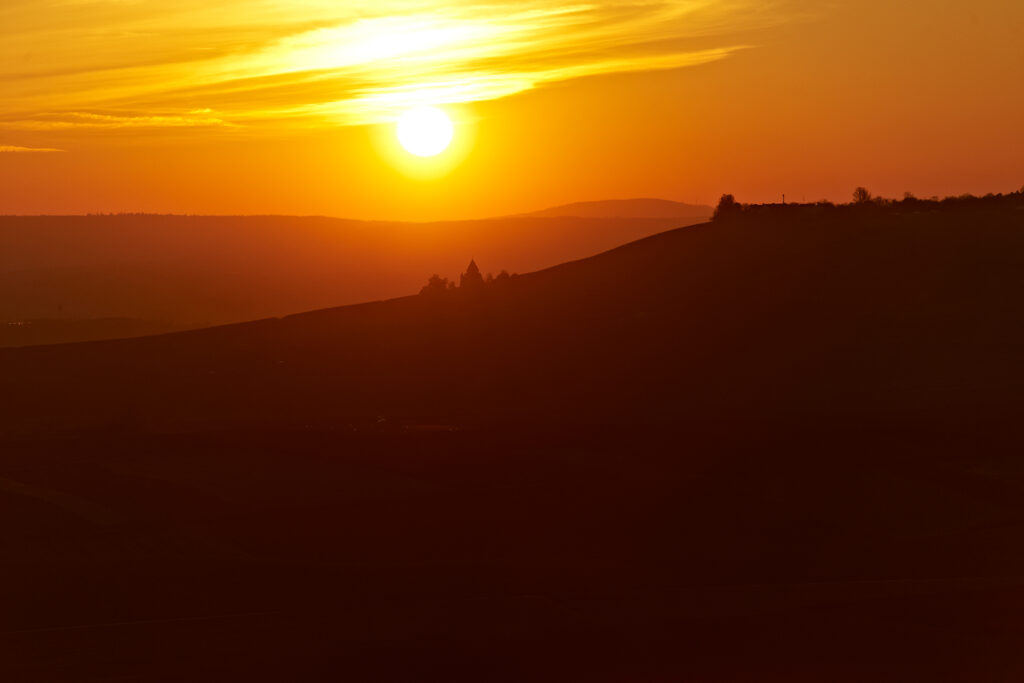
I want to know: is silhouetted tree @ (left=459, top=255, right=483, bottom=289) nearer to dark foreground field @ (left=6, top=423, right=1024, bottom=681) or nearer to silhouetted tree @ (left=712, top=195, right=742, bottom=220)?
silhouetted tree @ (left=712, top=195, right=742, bottom=220)

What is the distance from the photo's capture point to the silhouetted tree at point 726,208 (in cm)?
10294

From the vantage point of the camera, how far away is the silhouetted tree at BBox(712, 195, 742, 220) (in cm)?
10294

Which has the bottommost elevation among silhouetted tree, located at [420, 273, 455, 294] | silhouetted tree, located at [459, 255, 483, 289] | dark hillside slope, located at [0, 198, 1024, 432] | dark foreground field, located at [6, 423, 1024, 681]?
dark foreground field, located at [6, 423, 1024, 681]

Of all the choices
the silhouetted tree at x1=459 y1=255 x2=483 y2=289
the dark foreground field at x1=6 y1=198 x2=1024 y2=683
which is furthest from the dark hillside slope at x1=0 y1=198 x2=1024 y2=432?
the silhouetted tree at x1=459 y1=255 x2=483 y2=289

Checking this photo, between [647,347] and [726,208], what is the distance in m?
30.6

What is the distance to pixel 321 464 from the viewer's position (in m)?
51.3

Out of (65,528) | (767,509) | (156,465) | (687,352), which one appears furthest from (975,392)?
(65,528)

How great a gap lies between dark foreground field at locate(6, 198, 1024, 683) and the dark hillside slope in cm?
34

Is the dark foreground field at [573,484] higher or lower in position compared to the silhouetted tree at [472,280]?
lower

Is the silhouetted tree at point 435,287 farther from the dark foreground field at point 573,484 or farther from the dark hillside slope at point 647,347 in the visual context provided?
the dark foreground field at point 573,484

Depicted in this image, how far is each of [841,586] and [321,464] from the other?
2366 centimetres

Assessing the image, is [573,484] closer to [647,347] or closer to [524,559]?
[524,559]

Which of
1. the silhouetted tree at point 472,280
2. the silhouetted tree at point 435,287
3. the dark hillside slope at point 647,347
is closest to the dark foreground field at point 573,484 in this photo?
the dark hillside slope at point 647,347

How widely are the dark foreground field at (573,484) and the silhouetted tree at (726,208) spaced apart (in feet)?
31.4
